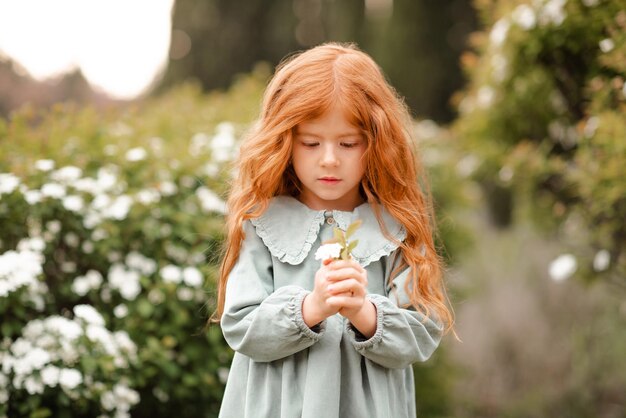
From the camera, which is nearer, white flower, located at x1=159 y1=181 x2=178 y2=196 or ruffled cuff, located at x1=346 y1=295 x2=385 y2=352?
ruffled cuff, located at x1=346 y1=295 x2=385 y2=352

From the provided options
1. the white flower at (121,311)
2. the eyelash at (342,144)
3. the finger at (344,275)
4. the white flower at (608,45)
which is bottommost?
the finger at (344,275)

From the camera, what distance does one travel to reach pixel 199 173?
330 cm

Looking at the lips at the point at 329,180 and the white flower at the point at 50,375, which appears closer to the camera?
the lips at the point at 329,180

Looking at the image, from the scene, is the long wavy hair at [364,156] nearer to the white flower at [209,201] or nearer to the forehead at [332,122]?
the forehead at [332,122]

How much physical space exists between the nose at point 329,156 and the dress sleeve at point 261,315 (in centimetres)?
32

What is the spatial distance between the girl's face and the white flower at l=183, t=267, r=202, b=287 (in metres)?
1.19

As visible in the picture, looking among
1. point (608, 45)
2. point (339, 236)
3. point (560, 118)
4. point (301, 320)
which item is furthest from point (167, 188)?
point (560, 118)

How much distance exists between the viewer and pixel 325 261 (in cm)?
157

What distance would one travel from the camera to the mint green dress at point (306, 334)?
164cm

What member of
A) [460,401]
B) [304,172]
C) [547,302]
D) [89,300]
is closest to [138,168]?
[89,300]

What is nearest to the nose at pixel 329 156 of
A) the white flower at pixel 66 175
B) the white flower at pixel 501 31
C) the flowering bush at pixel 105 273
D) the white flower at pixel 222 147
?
the flowering bush at pixel 105 273

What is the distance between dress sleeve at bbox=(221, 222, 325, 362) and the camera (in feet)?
5.30

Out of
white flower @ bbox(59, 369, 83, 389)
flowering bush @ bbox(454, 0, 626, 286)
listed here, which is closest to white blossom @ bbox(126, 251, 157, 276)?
white flower @ bbox(59, 369, 83, 389)

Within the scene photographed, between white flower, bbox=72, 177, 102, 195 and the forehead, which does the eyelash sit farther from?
white flower, bbox=72, 177, 102, 195
